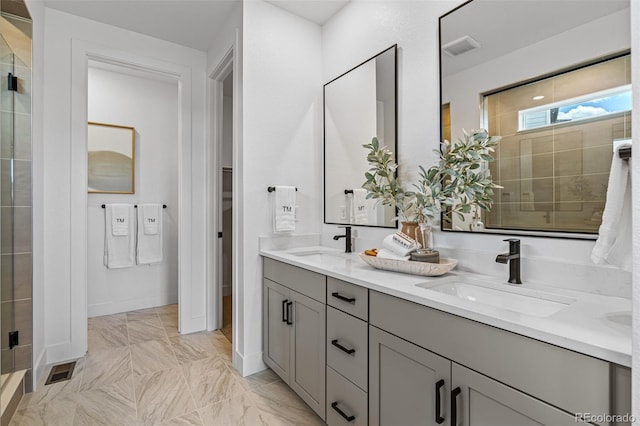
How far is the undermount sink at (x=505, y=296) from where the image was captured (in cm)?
112

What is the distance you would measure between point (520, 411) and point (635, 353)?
14.8 inches

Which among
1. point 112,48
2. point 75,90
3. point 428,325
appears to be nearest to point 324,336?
point 428,325

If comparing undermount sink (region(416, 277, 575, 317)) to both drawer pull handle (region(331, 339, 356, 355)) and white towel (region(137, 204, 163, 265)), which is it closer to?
drawer pull handle (region(331, 339, 356, 355))

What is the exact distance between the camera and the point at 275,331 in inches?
83.5

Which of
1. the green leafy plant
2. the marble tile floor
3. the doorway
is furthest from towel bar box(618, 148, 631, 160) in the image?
the doorway

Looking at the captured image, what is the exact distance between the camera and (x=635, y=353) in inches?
23.6

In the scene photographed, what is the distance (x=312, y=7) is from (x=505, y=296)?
92.1 inches

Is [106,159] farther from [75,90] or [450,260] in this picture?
[450,260]

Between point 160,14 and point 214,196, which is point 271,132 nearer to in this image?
point 214,196

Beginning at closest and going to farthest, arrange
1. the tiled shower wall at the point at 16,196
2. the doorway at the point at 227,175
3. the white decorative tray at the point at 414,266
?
1. the white decorative tray at the point at 414,266
2. the tiled shower wall at the point at 16,196
3. the doorway at the point at 227,175

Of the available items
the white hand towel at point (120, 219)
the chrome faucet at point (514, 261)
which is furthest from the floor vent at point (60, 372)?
the chrome faucet at point (514, 261)

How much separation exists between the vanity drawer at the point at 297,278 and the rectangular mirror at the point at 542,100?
2.45 ft

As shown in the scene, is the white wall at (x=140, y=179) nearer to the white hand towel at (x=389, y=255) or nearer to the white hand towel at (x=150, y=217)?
the white hand towel at (x=150, y=217)

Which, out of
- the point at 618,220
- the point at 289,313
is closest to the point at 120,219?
the point at 289,313
